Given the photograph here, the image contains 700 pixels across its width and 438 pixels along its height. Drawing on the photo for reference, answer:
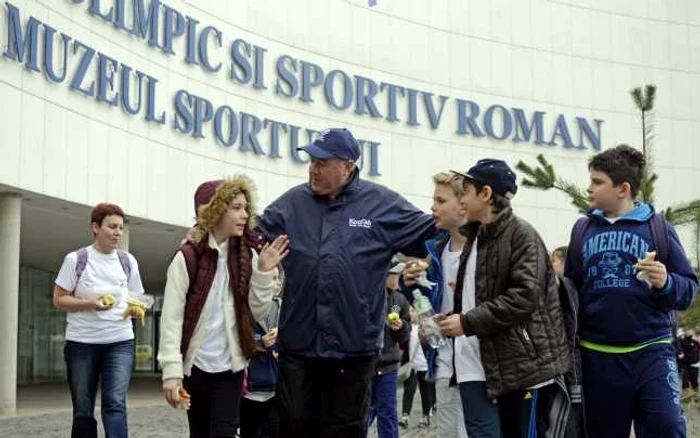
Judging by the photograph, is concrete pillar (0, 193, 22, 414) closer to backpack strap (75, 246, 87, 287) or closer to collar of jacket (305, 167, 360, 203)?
backpack strap (75, 246, 87, 287)

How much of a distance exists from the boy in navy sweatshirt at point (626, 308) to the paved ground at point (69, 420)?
25.4 feet

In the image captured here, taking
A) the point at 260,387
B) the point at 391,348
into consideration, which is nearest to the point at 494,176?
the point at 260,387

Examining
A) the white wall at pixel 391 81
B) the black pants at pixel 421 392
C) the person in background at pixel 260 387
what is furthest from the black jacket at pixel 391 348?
the white wall at pixel 391 81

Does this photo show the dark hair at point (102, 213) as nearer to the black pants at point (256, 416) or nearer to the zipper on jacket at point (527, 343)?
the black pants at point (256, 416)

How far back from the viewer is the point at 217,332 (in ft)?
20.3

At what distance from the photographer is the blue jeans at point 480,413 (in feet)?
17.7

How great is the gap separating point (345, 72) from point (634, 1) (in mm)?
11237

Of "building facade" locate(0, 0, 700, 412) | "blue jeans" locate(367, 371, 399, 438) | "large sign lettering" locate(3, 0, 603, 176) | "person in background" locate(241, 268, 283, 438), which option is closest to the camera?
"person in background" locate(241, 268, 283, 438)

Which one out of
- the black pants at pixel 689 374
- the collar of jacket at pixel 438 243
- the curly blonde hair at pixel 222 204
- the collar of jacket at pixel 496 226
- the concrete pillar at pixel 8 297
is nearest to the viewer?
the collar of jacket at pixel 496 226

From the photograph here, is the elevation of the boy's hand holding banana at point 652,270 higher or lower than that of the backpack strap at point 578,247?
lower

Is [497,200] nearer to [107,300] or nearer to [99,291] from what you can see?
[107,300]

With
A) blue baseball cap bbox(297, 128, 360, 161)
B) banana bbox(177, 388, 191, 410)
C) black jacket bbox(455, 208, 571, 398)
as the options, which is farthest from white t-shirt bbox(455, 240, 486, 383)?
banana bbox(177, 388, 191, 410)

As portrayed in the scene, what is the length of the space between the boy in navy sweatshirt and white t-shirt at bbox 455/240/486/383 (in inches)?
26.7

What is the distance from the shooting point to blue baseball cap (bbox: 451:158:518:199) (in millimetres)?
5555
